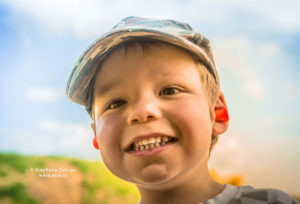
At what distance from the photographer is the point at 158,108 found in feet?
2.14

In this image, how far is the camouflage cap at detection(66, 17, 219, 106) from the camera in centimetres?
70

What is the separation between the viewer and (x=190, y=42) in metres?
0.72

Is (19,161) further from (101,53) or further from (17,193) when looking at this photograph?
(101,53)

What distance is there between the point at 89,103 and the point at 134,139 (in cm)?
27

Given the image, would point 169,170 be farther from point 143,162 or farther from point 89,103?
point 89,103

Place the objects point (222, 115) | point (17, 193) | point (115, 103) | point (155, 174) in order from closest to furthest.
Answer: point (155, 174) < point (115, 103) < point (222, 115) < point (17, 193)

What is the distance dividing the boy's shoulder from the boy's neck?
32mm

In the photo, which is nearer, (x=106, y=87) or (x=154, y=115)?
(x=154, y=115)

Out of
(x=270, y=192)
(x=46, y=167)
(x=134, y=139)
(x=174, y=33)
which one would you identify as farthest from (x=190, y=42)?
(x=46, y=167)

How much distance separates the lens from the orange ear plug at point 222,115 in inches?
32.5

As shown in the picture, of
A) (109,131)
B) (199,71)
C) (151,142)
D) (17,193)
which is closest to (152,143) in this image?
(151,142)

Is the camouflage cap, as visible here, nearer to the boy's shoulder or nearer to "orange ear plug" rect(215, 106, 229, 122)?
"orange ear plug" rect(215, 106, 229, 122)

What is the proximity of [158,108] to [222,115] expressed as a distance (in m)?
0.25

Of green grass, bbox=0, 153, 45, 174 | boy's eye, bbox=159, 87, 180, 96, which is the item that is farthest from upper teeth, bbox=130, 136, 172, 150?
green grass, bbox=0, 153, 45, 174
